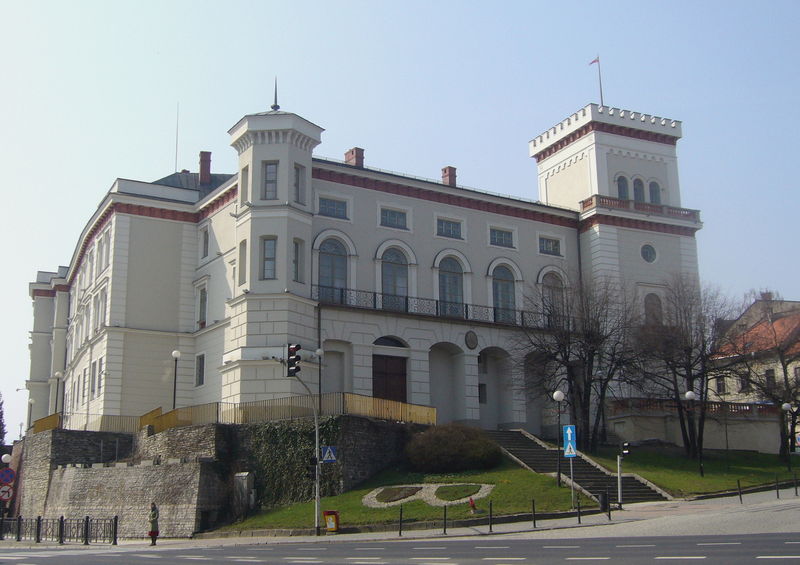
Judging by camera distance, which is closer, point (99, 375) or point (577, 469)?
point (577, 469)

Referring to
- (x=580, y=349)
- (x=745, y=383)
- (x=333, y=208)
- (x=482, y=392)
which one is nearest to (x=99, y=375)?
(x=333, y=208)

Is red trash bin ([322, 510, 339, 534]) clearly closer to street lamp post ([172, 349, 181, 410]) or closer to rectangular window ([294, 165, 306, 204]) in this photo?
street lamp post ([172, 349, 181, 410])

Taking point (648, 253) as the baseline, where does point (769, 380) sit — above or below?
below

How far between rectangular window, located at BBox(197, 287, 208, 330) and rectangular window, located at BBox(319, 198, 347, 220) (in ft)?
26.1

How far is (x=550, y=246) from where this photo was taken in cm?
5506

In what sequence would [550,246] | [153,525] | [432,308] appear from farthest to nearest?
[550,246], [432,308], [153,525]

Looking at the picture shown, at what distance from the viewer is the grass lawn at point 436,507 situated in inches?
1259

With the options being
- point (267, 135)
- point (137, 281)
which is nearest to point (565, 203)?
point (267, 135)

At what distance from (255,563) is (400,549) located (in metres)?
4.66

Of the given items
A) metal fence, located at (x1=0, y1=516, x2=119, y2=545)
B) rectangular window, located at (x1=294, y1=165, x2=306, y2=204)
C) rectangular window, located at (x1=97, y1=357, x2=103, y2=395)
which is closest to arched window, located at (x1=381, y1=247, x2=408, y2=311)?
rectangular window, located at (x1=294, y1=165, x2=306, y2=204)

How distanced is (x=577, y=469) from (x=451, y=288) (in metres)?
15.0

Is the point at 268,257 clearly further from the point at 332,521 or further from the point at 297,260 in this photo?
the point at 332,521

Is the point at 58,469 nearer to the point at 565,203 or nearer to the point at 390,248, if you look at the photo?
the point at 390,248

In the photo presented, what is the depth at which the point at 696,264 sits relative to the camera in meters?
56.8
